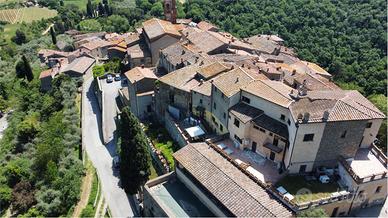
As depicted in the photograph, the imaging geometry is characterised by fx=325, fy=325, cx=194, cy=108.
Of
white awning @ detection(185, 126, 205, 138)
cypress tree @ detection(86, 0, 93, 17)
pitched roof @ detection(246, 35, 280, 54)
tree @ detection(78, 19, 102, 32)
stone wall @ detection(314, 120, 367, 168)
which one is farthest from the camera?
cypress tree @ detection(86, 0, 93, 17)

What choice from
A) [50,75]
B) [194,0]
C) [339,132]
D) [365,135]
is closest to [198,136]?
[339,132]

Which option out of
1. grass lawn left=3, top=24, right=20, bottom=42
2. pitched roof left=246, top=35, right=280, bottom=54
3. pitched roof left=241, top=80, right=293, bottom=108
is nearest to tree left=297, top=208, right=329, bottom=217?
pitched roof left=241, top=80, right=293, bottom=108

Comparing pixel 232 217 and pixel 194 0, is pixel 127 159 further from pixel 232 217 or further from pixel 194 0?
pixel 194 0

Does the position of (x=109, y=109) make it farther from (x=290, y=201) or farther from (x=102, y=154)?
(x=290, y=201)

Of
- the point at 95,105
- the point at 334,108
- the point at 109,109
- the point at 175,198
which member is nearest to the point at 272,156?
the point at 334,108

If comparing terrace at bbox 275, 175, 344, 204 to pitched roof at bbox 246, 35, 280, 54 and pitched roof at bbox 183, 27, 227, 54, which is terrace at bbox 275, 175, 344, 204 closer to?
pitched roof at bbox 183, 27, 227, 54

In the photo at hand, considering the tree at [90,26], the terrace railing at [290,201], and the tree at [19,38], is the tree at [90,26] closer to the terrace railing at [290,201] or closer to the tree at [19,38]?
the tree at [19,38]
